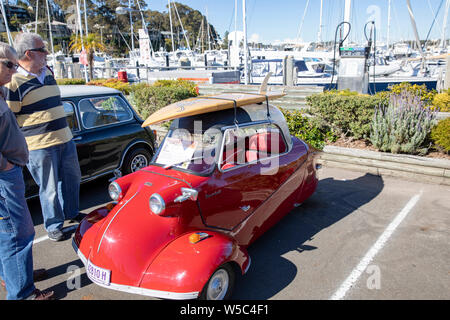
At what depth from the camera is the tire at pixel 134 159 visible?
603 cm

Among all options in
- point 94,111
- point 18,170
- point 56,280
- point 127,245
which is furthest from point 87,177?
point 127,245

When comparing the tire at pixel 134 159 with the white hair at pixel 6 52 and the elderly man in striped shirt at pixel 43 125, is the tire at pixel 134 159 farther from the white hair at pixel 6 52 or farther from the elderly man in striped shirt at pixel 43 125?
the white hair at pixel 6 52

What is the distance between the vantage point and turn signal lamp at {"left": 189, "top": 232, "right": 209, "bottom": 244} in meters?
2.79

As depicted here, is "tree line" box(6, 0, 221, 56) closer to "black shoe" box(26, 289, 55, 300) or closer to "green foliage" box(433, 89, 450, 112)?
"green foliage" box(433, 89, 450, 112)

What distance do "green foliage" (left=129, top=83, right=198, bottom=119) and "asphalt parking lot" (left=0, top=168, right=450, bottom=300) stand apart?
4657 millimetres

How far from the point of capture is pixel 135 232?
9.16 ft

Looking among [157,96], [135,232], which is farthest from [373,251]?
[157,96]

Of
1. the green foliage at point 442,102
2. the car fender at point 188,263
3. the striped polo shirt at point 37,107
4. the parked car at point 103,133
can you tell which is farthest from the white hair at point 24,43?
the green foliage at point 442,102

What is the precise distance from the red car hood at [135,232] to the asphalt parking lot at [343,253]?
1.94 ft

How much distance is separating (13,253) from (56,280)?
72 centimetres

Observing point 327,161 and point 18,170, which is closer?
point 18,170

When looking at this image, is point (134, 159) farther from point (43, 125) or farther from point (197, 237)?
point (197, 237)

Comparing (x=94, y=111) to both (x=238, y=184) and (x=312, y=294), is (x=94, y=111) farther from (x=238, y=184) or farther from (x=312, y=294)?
(x=312, y=294)
